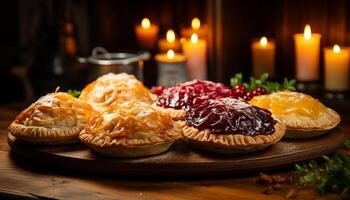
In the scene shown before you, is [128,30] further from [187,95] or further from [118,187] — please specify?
[118,187]

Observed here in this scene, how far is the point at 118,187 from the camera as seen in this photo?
2.23 meters

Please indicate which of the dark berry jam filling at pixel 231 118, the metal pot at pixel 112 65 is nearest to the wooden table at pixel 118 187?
the dark berry jam filling at pixel 231 118

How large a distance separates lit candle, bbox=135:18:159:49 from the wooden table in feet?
7.91

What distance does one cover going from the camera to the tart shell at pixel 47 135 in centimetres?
249

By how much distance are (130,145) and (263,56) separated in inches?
80.9

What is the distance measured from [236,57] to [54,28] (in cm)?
179

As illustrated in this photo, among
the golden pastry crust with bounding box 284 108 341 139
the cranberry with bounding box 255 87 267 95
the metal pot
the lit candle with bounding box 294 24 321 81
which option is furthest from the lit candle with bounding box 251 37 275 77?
the golden pastry crust with bounding box 284 108 341 139

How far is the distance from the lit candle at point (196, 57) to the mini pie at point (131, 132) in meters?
1.87

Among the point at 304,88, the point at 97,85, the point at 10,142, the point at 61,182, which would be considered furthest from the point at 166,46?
the point at 61,182

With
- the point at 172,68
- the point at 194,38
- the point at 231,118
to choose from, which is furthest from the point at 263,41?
the point at 231,118

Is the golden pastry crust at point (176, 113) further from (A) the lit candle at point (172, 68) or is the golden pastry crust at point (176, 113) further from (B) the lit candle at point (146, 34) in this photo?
(B) the lit candle at point (146, 34)

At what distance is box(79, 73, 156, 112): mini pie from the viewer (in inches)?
112

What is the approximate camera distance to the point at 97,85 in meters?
2.94

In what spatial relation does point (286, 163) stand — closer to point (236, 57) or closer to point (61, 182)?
point (61, 182)
